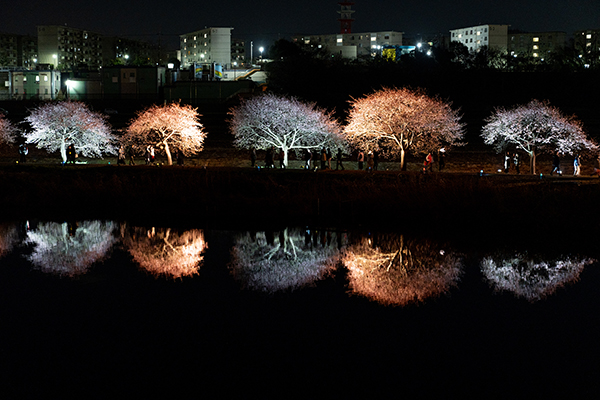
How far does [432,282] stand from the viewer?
42.2ft

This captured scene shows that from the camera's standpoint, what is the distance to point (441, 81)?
63781mm

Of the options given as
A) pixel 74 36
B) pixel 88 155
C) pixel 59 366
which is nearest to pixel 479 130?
pixel 88 155

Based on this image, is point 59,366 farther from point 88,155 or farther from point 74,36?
point 74,36

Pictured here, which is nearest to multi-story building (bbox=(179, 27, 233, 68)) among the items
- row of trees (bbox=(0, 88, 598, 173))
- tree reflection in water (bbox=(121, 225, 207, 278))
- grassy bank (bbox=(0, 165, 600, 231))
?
row of trees (bbox=(0, 88, 598, 173))

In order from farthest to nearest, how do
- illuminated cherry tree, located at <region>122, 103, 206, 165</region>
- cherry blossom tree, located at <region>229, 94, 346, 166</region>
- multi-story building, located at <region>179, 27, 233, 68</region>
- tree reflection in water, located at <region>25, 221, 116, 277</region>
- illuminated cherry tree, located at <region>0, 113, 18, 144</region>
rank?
multi-story building, located at <region>179, 27, 233, 68</region> → illuminated cherry tree, located at <region>0, 113, 18, 144</region> → illuminated cherry tree, located at <region>122, 103, 206, 165</region> → cherry blossom tree, located at <region>229, 94, 346, 166</region> → tree reflection in water, located at <region>25, 221, 116, 277</region>

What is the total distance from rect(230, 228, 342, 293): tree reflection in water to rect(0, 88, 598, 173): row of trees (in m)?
16.5

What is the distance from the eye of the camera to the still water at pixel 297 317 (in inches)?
321

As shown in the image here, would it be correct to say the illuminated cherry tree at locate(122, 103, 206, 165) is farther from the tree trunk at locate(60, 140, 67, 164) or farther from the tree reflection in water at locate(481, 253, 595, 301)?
the tree reflection in water at locate(481, 253, 595, 301)

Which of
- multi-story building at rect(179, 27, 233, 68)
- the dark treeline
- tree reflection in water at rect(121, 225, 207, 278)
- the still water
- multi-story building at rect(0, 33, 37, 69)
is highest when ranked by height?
multi-story building at rect(0, 33, 37, 69)

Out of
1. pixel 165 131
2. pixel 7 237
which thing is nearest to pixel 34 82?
pixel 165 131

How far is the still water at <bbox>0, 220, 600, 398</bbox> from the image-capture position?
8164mm

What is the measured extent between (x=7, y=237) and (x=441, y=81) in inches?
2124

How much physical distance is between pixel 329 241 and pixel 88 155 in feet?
91.4

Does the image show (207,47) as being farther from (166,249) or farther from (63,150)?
(166,249)
